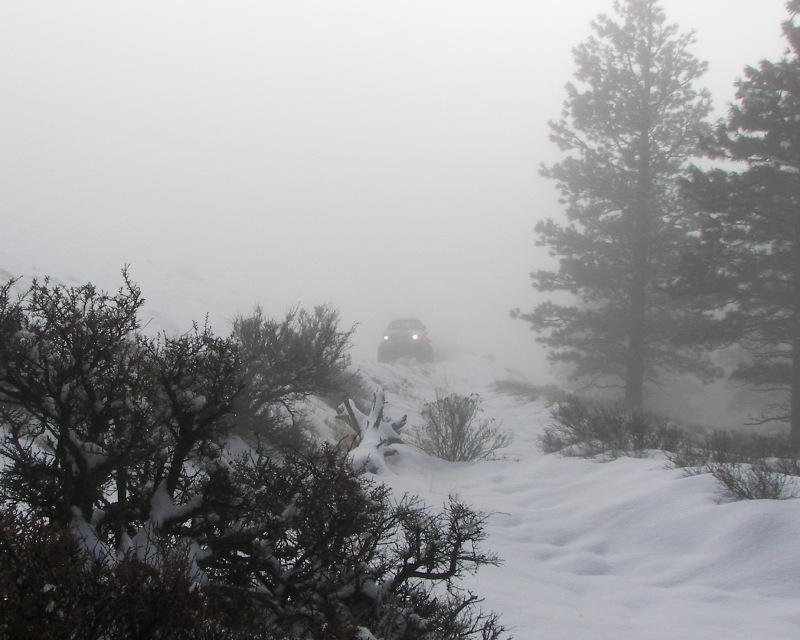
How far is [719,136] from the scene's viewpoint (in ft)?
42.6

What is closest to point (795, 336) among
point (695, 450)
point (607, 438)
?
point (695, 450)

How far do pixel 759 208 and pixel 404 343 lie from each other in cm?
2051

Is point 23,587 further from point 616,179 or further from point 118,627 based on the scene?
point 616,179

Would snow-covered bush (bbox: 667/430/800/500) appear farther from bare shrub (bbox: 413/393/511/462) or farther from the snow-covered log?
the snow-covered log

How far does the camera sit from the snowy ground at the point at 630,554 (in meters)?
4.30

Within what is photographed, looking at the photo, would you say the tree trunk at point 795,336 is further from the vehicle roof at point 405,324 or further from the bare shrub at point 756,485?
the vehicle roof at point 405,324

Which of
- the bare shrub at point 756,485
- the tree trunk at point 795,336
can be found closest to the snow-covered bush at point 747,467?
the bare shrub at point 756,485

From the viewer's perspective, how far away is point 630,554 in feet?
20.0

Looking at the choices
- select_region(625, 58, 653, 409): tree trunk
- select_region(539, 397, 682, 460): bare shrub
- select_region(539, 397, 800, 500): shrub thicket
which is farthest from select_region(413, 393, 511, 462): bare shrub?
select_region(625, 58, 653, 409): tree trunk

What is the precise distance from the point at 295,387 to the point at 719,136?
10550 millimetres

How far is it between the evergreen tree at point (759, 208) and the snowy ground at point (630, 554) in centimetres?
584

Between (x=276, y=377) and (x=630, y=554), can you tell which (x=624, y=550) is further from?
(x=276, y=377)

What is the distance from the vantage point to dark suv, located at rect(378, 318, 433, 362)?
102 feet

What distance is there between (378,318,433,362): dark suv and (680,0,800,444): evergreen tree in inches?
757
